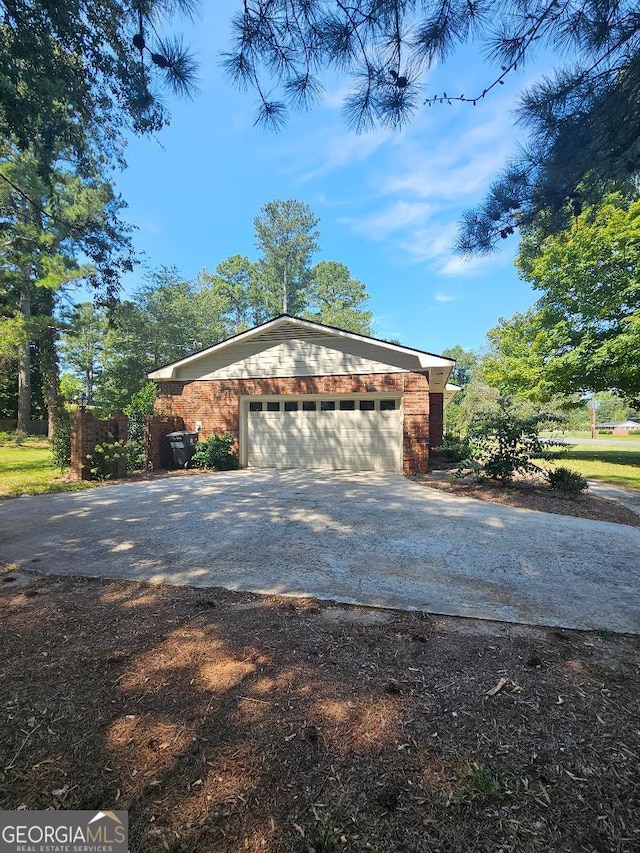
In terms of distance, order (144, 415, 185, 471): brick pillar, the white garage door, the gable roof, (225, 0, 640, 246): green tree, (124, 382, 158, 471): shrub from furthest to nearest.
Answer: the white garage door → (144, 415, 185, 471): brick pillar → (124, 382, 158, 471): shrub → the gable roof → (225, 0, 640, 246): green tree

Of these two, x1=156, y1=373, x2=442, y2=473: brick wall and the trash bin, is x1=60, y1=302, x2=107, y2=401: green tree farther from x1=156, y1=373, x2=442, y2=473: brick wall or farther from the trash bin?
the trash bin

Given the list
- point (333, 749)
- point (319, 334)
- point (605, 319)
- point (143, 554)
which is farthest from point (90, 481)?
point (605, 319)

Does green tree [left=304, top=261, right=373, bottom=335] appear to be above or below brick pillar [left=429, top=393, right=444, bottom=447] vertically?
above

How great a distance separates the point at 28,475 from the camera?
9.34 metres

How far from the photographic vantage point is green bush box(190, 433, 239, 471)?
34.6 feet

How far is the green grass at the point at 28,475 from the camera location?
24.8 ft

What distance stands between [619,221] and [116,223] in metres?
16.3

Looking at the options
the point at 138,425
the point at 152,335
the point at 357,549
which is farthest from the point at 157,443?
the point at 152,335

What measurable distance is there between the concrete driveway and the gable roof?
4.22m

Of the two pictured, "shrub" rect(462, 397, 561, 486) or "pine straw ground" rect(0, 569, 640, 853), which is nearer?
"pine straw ground" rect(0, 569, 640, 853)

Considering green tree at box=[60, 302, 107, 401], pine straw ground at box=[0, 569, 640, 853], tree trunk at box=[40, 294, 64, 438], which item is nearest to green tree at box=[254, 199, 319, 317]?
green tree at box=[60, 302, 107, 401]

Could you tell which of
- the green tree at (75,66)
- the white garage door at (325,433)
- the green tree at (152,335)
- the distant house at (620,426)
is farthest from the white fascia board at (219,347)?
the distant house at (620,426)

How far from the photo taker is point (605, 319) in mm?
14203

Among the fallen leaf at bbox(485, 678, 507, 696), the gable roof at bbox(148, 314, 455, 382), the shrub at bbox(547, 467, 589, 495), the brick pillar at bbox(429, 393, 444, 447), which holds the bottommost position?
the fallen leaf at bbox(485, 678, 507, 696)
